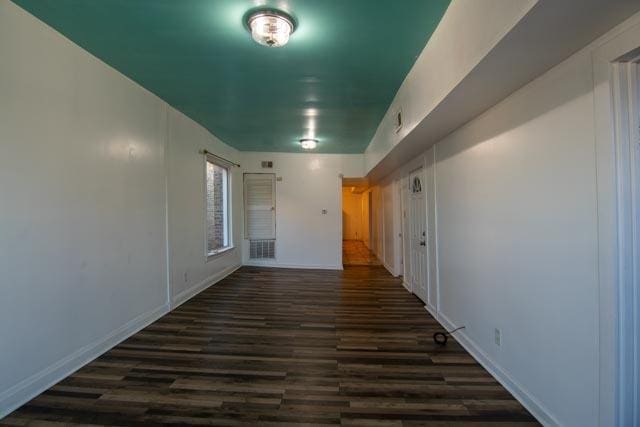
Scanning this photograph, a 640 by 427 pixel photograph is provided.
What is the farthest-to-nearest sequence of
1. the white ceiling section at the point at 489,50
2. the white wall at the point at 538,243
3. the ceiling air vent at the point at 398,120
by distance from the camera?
the ceiling air vent at the point at 398,120 → the white wall at the point at 538,243 → the white ceiling section at the point at 489,50

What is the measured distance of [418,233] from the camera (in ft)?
14.1

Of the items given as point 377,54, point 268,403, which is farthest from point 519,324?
point 377,54

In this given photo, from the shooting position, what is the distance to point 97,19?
2.05m

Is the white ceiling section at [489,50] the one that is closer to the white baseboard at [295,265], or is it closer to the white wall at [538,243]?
the white wall at [538,243]

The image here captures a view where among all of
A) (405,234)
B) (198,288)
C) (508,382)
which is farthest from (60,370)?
(405,234)

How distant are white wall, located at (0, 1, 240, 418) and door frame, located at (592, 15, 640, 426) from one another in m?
3.41

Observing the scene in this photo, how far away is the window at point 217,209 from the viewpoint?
17.5ft

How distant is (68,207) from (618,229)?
3526 mm

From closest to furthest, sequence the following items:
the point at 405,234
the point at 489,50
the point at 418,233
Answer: the point at 489,50 < the point at 418,233 < the point at 405,234

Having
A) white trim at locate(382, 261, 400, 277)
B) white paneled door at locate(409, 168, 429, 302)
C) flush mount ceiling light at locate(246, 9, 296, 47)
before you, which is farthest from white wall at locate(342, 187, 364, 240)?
flush mount ceiling light at locate(246, 9, 296, 47)

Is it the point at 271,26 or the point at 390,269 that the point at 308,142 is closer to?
the point at 390,269

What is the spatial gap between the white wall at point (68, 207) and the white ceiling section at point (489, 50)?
9.48ft

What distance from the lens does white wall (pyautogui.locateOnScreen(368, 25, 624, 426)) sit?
4.95ft

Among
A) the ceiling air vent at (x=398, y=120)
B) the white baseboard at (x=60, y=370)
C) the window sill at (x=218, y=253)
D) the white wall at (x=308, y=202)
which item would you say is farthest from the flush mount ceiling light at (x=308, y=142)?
the white baseboard at (x=60, y=370)
